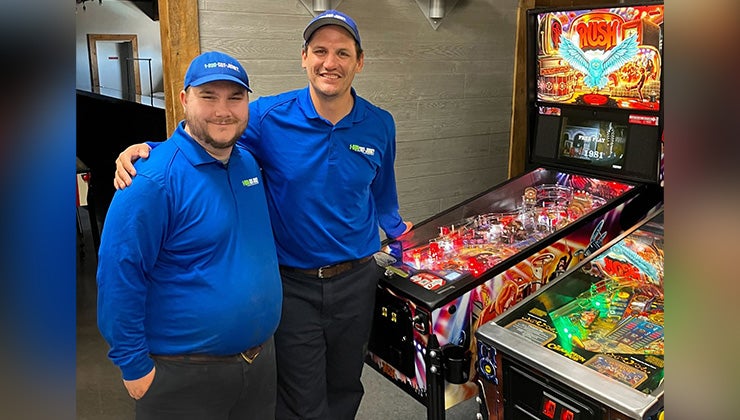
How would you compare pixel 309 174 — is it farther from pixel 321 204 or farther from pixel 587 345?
pixel 587 345

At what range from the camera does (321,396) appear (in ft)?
7.18

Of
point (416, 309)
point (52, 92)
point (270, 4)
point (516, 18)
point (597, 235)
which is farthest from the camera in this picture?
point (516, 18)

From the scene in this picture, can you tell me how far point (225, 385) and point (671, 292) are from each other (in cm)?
155

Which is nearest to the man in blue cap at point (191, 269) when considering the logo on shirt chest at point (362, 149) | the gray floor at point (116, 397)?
the logo on shirt chest at point (362, 149)

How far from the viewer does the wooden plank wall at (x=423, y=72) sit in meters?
3.06

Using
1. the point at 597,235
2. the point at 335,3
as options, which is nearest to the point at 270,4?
the point at 335,3

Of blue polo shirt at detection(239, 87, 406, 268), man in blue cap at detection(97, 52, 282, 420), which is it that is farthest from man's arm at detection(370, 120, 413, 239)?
man in blue cap at detection(97, 52, 282, 420)

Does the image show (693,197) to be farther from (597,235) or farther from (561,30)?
(561,30)

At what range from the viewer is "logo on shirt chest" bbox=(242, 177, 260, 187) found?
1.72m

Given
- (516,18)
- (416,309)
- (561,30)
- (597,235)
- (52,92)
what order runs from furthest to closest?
(516,18) < (561,30) < (597,235) < (416,309) < (52,92)

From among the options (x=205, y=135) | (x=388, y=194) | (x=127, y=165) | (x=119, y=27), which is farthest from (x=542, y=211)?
(x=119, y=27)

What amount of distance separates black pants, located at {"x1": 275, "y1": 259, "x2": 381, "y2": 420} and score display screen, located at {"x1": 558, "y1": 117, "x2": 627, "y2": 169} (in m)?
1.25

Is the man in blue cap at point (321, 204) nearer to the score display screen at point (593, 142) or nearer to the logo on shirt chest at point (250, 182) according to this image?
the logo on shirt chest at point (250, 182)

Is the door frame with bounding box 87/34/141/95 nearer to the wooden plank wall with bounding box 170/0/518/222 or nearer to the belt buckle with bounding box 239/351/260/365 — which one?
the wooden plank wall with bounding box 170/0/518/222
